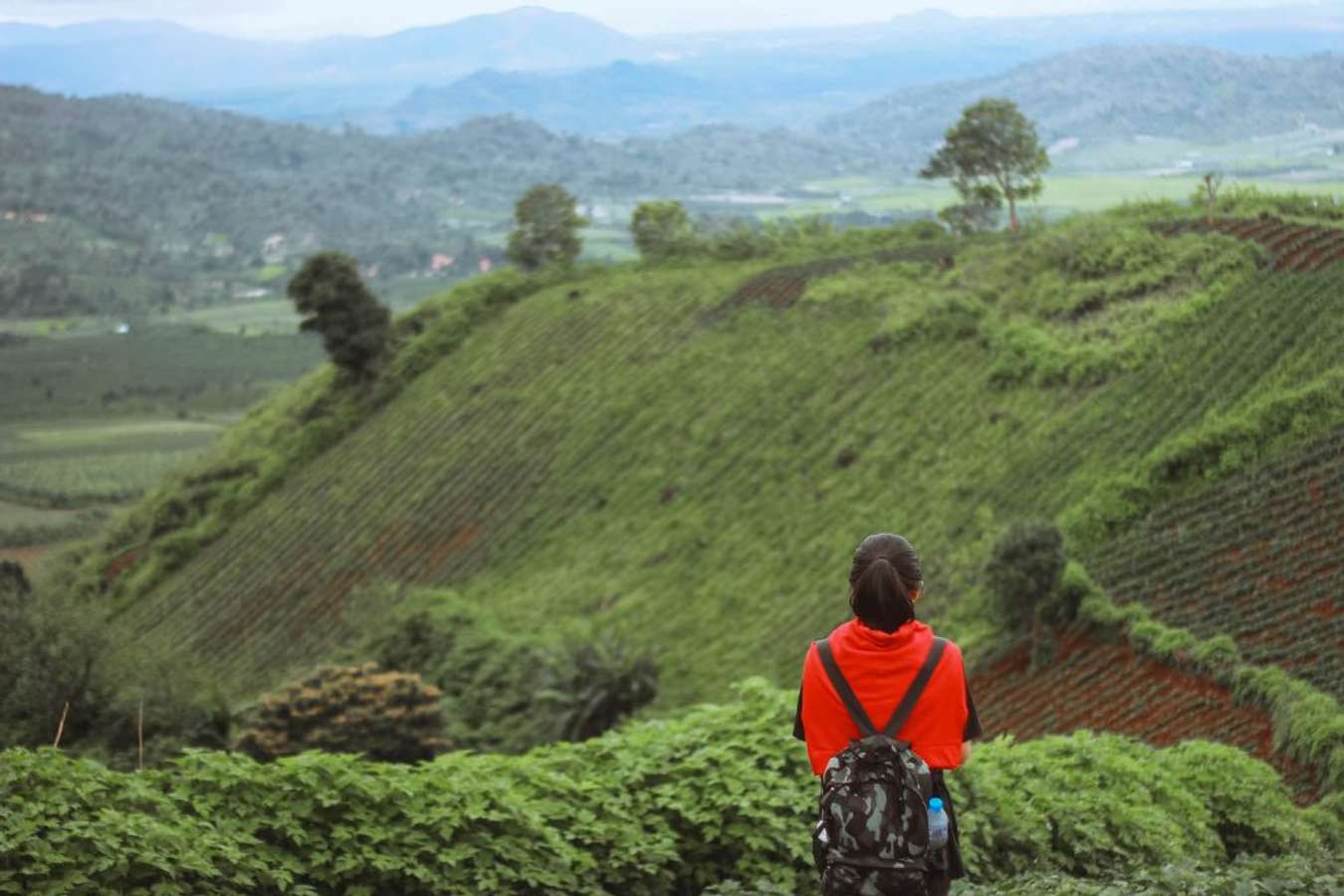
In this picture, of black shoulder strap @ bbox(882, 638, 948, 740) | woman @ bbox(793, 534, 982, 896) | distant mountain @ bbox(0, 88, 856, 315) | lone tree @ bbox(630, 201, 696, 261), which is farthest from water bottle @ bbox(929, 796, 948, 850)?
distant mountain @ bbox(0, 88, 856, 315)

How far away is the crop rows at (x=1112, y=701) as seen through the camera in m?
17.7

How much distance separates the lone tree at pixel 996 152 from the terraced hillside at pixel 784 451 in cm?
413

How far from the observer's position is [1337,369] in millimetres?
24016

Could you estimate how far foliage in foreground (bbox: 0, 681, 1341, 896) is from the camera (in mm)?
6645

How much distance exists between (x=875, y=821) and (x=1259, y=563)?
1736 centimetres

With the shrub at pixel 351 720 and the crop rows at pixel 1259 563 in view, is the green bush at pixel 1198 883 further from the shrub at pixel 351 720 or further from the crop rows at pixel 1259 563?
the shrub at pixel 351 720

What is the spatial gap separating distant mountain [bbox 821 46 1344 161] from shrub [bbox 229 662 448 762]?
221 feet

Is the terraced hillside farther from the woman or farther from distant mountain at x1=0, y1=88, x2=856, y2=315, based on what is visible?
distant mountain at x1=0, y1=88, x2=856, y2=315

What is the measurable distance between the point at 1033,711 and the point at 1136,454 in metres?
7.20

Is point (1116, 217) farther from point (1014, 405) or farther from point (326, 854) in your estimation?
Result: point (326, 854)

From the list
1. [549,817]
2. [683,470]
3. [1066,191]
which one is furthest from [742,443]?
[1066,191]

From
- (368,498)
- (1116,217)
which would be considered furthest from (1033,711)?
(368,498)

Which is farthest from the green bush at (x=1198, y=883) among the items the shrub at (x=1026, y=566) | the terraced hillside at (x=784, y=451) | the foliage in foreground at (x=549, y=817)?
the shrub at (x=1026, y=566)

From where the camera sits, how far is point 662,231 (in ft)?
174
